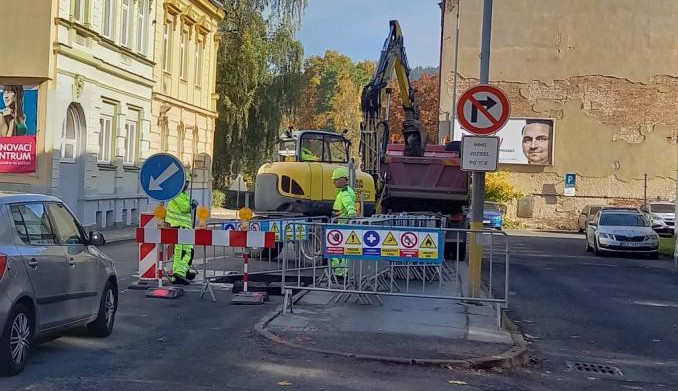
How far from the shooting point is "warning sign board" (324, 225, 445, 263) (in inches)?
438

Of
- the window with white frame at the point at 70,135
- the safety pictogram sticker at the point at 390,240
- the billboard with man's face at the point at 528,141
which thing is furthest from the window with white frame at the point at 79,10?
the billboard with man's face at the point at 528,141

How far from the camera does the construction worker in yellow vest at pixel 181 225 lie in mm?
13914

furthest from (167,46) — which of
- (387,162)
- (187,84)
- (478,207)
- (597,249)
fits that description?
(478,207)

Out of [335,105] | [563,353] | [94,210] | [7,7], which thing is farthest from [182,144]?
[335,105]

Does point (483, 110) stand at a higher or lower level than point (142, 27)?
lower

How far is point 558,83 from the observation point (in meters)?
49.9

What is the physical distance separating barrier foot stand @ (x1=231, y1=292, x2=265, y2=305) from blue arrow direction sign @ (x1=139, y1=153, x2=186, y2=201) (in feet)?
6.34

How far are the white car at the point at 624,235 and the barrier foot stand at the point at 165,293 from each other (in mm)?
17665

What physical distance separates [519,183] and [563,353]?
4074 centimetres

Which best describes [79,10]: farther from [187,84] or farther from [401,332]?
[401,332]

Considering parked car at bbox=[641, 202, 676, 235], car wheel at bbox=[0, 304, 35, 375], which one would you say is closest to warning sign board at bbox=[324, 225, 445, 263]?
car wheel at bbox=[0, 304, 35, 375]

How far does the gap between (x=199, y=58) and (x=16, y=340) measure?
32.2 m

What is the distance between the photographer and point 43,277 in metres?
→ 7.86

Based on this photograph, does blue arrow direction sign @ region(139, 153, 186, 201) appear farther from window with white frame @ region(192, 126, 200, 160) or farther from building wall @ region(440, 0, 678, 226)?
building wall @ region(440, 0, 678, 226)
